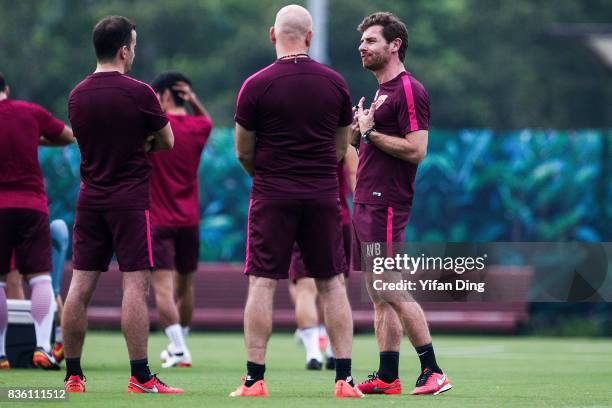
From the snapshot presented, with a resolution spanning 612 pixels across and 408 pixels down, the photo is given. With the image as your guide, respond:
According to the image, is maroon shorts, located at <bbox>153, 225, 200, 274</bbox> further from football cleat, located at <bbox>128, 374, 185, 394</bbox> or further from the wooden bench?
the wooden bench

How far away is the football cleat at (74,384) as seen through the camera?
931 cm

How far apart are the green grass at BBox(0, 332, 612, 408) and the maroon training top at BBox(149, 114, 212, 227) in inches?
54.2

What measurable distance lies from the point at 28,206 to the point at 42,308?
86 centimetres

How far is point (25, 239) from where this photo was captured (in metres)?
11.7

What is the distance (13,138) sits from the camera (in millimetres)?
11555

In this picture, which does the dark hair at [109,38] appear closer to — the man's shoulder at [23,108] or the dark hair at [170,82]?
the man's shoulder at [23,108]

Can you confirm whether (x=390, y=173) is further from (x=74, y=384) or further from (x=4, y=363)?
(x=4, y=363)

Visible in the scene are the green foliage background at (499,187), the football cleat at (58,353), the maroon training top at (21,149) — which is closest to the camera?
the maroon training top at (21,149)

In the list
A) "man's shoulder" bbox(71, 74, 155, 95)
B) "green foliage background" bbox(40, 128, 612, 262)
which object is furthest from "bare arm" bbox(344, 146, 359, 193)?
"green foliage background" bbox(40, 128, 612, 262)

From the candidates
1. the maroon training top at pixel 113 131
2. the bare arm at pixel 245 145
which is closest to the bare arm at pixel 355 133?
the bare arm at pixel 245 145

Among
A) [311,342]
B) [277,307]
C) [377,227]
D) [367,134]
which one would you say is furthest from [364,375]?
[277,307]

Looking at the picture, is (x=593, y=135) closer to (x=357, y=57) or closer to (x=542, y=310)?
(x=542, y=310)

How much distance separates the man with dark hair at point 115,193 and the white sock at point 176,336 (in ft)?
11.2

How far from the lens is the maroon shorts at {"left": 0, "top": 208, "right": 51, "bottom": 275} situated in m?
11.6
